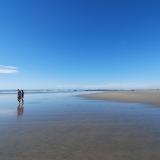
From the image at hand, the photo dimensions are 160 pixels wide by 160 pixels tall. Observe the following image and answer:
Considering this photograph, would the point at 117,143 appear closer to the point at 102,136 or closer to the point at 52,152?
the point at 102,136

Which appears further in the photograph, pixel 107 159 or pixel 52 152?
pixel 52 152

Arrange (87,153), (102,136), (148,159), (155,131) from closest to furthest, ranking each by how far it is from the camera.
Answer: (148,159) → (87,153) → (102,136) → (155,131)

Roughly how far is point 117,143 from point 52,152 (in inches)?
103

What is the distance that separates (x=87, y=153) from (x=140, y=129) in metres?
4.03

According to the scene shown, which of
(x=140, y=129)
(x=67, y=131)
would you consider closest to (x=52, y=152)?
(x=67, y=131)

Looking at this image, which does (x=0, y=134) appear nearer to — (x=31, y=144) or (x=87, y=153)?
(x=31, y=144)

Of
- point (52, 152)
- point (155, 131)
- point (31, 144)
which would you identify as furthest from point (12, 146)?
point (155, 131)

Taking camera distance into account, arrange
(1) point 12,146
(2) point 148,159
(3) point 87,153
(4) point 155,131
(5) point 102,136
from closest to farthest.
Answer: (2) point 148,159 < (3) point 87,153 < (1) point 12,146 < (5) point 102,136 < (4) point 155,131

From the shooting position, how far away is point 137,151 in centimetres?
473

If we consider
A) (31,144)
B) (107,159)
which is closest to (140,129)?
(107,159)

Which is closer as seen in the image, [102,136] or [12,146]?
[12,146]

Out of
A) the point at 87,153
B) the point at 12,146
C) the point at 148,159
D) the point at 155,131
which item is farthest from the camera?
the point at 155,131

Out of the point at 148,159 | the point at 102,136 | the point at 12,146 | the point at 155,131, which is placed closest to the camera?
the point at 148,159

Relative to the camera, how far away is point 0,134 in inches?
258
